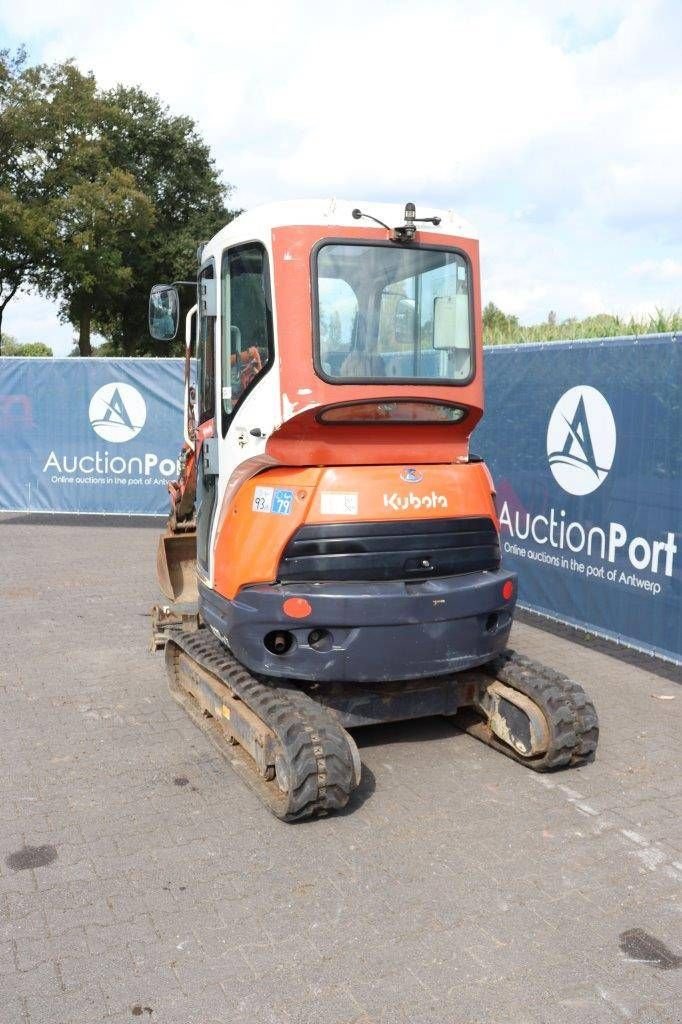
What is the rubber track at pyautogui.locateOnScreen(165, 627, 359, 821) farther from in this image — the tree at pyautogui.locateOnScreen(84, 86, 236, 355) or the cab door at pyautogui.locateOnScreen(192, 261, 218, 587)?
the tree at pyautogui.locateOnScreen(84, 86, 236, 355)

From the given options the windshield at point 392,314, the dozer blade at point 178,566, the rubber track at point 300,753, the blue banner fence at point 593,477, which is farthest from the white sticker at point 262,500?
the blue banner fence at point 593,477

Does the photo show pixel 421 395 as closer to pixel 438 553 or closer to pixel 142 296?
pixel 438 553

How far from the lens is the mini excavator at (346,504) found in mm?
4492

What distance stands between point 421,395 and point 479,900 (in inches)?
97.9

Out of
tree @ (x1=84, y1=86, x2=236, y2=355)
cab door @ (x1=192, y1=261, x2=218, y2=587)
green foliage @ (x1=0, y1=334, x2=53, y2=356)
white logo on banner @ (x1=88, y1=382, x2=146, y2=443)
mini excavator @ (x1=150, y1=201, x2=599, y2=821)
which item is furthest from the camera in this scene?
green foliage @ (x1=0, y1=334, x2=53, y2=356)

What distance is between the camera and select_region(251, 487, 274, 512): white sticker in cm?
471

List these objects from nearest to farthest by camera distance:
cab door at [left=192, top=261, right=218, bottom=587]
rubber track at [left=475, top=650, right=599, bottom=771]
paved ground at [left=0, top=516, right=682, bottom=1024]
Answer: paved ground at [left=0, top=516, right=682, bottom=1024] → rubber track at [left=475, top=650, right=599, bottom=771] → cab door at [left=192, top=261, right=218, bottom=587]

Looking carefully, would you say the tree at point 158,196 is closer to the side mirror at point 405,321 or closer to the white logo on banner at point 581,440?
the white logo on banner at point 581,440

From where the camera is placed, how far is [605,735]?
575 cm

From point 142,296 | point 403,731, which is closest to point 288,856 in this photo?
point 403,731

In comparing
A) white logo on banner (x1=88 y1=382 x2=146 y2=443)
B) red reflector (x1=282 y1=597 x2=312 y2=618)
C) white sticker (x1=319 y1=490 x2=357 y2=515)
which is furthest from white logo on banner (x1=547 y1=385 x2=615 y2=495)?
white logo on banner (x1=88 y1=382 x2=146 y2=443)

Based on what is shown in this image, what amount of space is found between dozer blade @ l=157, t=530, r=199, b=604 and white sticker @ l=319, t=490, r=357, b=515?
288cm

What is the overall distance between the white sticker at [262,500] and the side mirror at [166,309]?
5.31ft

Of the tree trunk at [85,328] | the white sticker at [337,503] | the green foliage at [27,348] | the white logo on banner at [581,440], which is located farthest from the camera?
the green foliage at [27,348]
